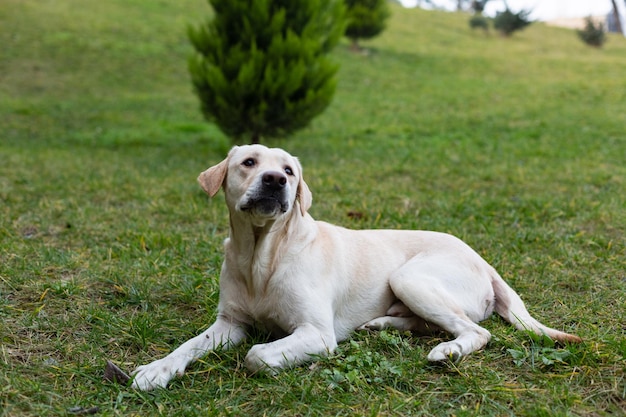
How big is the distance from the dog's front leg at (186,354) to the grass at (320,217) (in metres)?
0.07

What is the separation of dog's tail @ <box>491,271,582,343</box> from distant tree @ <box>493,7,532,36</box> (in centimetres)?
3088

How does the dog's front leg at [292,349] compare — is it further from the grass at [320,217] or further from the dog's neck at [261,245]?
the dog's neck at [261,245]

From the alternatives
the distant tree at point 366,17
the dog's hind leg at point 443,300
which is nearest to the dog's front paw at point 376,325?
the dog's hind leg at point 443,300

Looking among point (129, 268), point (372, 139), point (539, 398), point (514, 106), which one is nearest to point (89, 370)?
point (129, 268)

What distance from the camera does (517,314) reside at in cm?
364

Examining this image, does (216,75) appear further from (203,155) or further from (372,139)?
(372,139)

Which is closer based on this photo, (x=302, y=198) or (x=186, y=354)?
(x=186, y=354)

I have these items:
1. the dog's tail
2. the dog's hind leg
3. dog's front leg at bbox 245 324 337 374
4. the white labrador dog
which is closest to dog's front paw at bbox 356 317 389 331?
the white labrador dog

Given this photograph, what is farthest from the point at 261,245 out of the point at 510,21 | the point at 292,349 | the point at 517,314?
the point at 510,21

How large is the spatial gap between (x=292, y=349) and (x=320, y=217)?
3.36m

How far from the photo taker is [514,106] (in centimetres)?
1606

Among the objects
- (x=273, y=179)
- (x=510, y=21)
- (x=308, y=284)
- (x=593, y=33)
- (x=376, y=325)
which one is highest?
(x=273, y=179)

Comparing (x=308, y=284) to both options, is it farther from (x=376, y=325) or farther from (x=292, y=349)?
(x=376, y=325)

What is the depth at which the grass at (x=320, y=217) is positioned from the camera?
286 centimetres
